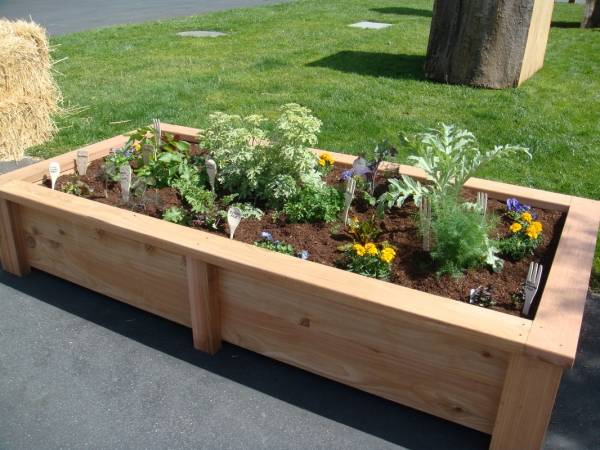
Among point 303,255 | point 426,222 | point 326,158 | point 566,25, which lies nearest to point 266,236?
point 303,255

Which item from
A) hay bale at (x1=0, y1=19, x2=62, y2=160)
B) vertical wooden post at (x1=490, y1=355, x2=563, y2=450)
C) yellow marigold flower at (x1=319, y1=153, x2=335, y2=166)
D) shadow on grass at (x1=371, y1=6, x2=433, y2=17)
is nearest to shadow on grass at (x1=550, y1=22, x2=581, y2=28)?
shadow on grass at (x1=371, y1=6, x2=433, y2=17)

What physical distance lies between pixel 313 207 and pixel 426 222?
0.59 metres

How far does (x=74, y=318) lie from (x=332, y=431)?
4.65 feet

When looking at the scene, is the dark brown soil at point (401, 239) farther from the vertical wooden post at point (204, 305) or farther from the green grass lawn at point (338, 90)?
the green grass lawn at point (338, 90)

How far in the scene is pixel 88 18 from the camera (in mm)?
12367

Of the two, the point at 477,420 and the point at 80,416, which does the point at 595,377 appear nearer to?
the point at 477,420

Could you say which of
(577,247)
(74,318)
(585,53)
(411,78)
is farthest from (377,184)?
(585,53)

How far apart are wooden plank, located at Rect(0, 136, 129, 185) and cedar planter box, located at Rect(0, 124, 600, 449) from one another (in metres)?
0.09

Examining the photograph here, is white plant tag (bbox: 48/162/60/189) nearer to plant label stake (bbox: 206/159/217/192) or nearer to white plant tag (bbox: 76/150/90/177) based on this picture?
white plant tag (bbox: 76/150/90/177)

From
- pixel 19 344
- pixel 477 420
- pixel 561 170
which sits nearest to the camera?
pixel 477 420

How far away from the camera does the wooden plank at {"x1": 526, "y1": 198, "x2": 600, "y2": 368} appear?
187 centimetres

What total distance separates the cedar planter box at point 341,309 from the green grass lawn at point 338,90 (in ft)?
4.60

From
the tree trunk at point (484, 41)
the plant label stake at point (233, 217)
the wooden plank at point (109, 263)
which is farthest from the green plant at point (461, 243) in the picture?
the tree trunk at point (484, 41)

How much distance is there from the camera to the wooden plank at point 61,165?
320cm
